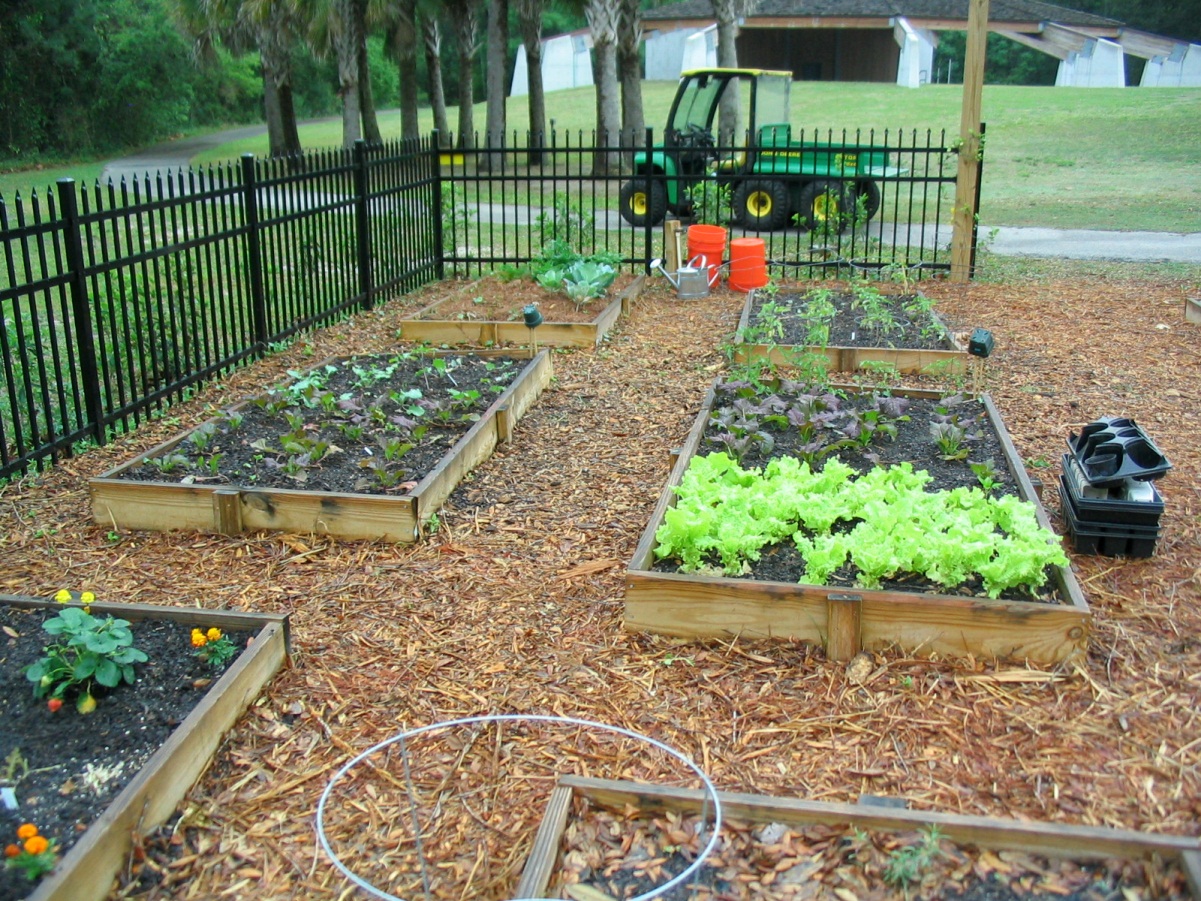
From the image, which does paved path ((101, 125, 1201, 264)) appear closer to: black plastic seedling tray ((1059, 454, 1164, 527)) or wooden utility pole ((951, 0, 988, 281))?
wooden utility pole ((951, 0, 988, 281))

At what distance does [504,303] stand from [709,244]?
237cm

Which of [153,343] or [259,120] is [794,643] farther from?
[259,120]

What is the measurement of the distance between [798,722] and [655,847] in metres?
0.82

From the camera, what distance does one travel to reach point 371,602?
4.09m

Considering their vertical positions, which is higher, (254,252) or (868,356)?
(254,252)

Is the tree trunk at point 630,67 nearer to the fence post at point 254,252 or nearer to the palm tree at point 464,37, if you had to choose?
the palm tree at point 464,37

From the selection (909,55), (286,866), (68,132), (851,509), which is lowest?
(286,866)

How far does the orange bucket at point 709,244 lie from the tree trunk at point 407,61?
16.1 metres

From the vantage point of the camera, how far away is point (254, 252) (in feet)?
24.0

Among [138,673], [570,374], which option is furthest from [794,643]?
[570,374]

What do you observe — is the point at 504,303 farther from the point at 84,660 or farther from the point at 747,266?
the point at 84,660

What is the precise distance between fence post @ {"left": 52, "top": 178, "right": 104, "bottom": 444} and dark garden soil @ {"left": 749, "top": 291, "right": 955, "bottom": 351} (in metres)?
4.29

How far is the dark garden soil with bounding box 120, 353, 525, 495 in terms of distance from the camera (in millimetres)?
4910

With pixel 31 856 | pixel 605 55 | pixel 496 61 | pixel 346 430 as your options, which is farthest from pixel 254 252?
pixel 496 61
